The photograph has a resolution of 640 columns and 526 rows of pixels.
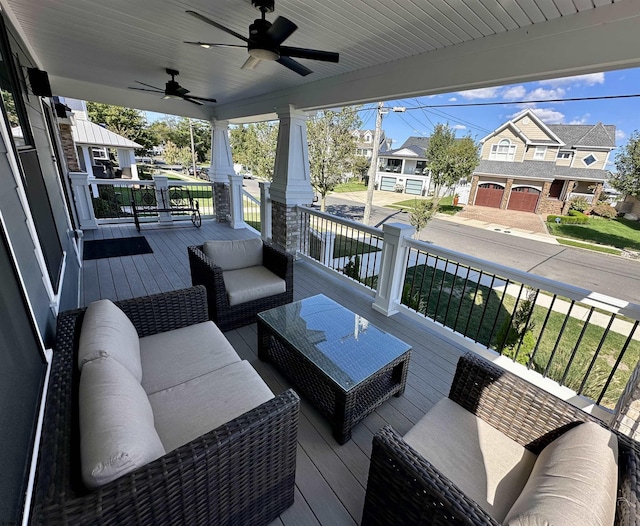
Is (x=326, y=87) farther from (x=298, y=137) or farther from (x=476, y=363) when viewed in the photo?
(x=476, y=363)

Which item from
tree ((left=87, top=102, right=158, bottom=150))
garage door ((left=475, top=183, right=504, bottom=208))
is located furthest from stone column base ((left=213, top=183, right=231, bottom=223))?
tree ((left=87, top=102, right=158, bottom=150))

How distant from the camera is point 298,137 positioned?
190 inches

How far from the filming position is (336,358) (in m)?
1.95

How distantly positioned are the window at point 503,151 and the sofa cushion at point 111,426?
19796 mm

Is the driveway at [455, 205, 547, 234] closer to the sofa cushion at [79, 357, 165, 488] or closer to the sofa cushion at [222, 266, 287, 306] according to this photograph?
the sofa cushion at [222, 266, 287, 306]

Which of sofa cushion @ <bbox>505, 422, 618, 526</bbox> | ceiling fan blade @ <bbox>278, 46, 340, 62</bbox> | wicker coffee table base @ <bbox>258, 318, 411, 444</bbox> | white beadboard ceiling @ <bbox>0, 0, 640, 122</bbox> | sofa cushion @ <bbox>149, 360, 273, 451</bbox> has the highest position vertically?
white beadboard ceiling @ <bbox>0, 0, 640, 122</bbox>

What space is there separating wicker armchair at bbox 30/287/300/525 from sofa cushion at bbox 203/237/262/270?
1.67 m

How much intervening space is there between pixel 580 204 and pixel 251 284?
744 inches

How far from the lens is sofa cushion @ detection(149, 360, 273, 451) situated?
134cm

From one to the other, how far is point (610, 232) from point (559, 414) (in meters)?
17.4

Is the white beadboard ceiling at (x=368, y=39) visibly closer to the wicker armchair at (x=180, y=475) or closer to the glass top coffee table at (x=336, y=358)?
the glass top coffee table at (x=336, y=358)

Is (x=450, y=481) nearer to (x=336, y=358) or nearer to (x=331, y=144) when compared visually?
(x=336, y=358)

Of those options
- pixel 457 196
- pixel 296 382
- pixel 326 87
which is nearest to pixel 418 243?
pixel 296 382

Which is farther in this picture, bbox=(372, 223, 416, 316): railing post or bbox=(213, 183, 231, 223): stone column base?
bbox=(213, 183, 231, 223): stone column base
